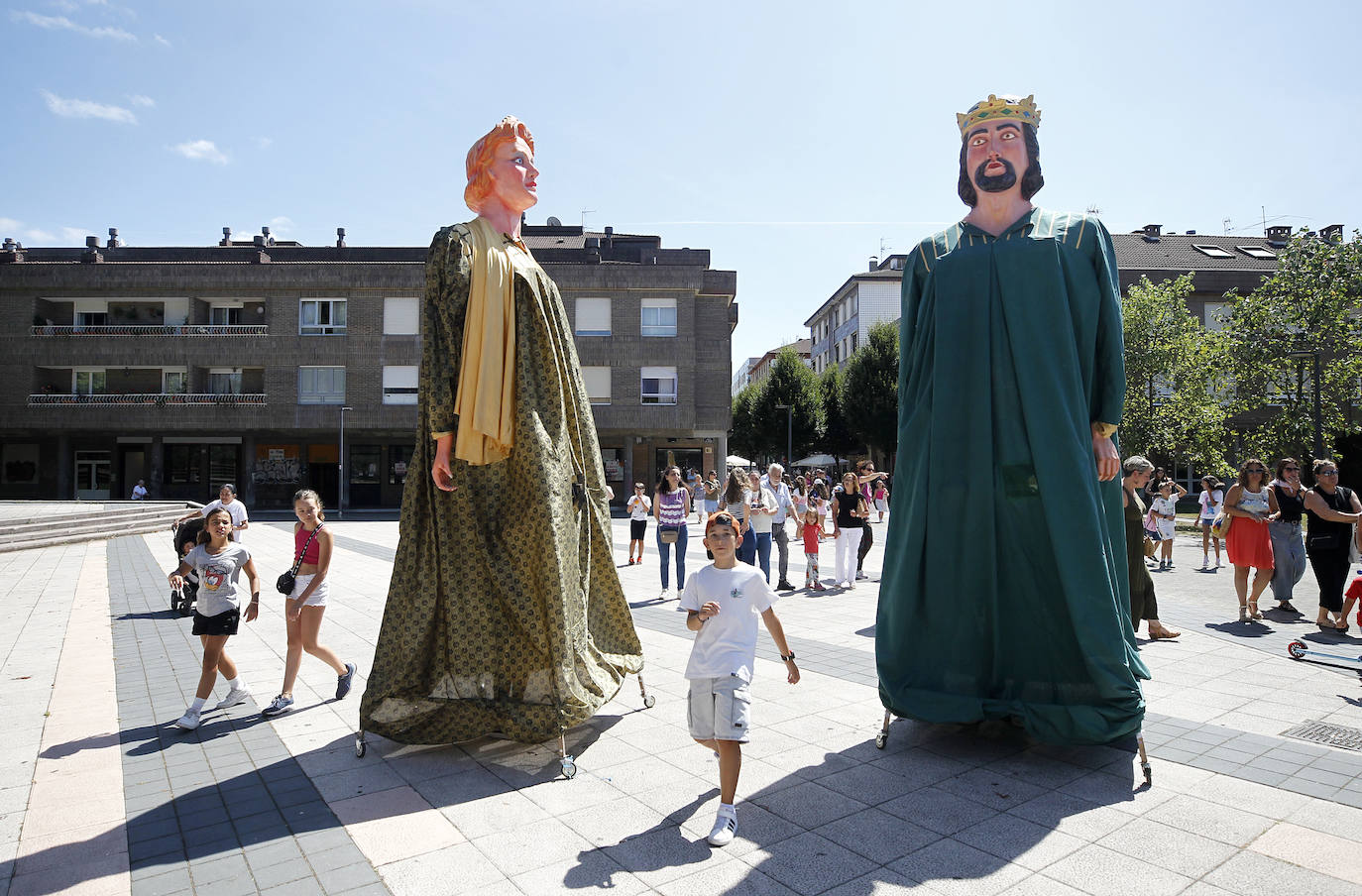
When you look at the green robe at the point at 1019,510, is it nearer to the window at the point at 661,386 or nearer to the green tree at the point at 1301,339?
the green tree at the point at 1301,339

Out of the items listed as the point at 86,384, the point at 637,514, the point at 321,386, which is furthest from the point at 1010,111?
the point at 86,384

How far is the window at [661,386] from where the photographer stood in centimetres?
3875

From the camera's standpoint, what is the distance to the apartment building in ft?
125

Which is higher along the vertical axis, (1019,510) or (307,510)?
(1019,510)

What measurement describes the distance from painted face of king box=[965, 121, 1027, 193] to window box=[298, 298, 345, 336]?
38.1 m

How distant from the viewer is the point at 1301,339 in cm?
3064

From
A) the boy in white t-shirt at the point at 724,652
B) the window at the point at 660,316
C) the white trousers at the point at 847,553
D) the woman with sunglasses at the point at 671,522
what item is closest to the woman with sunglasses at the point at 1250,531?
the white trousers at the point at 847,553

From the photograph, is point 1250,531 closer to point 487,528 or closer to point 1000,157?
point 1000,157

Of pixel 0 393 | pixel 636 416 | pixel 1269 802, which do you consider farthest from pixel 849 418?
pixel 1269 802

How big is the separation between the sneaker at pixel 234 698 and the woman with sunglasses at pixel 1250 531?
9.94 metres

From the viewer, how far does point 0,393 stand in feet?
127

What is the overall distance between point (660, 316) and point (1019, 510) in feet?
115

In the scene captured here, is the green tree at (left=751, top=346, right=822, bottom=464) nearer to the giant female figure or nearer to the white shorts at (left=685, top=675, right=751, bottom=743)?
the giant female figure

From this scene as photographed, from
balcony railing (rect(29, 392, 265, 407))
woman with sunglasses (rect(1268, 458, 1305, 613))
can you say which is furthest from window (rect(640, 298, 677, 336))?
woman with sunglasses (rect(1268, 458, 1305, 613))
